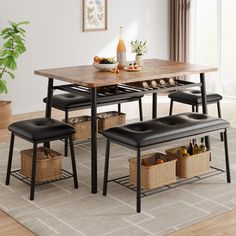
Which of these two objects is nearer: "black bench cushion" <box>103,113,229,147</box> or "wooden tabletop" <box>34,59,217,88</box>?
"black bench cushion" <box>103,113,229,147</box>

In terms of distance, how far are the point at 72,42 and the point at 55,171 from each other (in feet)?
10.6

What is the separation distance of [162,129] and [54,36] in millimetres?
3426

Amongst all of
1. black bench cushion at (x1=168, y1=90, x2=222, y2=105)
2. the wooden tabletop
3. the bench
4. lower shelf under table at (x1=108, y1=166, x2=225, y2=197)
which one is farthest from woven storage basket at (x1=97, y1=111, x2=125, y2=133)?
the bench

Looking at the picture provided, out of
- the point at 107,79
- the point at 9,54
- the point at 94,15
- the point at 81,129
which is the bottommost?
the point at 81,129

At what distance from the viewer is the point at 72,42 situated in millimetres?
7496

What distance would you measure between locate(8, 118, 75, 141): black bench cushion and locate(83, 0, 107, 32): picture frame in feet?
10.5

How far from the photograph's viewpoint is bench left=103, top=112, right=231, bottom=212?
406cm

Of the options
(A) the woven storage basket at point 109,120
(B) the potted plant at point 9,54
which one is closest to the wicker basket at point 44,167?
(A) the woven storage basket at point 109,120

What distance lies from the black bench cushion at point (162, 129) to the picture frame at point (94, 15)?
126 inches

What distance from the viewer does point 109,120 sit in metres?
5.77

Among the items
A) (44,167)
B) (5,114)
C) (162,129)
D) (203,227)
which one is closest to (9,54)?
(5,114)

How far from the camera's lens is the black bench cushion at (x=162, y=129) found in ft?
13.4

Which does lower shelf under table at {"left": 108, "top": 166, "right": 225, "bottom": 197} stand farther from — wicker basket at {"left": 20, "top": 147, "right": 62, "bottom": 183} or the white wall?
the white wall

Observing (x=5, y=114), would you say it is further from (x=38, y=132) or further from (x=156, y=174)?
(x=156, y=174)
